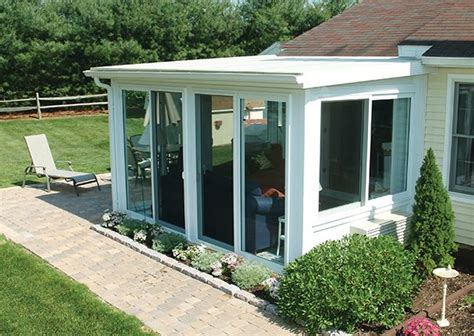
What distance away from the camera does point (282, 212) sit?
768 cm

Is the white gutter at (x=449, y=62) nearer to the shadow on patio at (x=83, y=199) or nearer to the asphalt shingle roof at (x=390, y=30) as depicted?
the asphalt shingle roof at (x=390, y=30)

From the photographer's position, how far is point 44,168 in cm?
1363

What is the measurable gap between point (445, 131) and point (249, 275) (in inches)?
152

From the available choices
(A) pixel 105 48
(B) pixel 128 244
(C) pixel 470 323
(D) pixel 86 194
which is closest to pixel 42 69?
(A) pixel 105 48

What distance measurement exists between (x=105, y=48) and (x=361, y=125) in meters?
20.0

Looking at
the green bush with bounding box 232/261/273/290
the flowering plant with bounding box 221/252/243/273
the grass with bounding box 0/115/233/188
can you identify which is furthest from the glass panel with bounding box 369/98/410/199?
the grass with bounding box 0/115/233/188

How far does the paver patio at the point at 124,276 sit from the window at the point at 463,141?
Result: 4.01m

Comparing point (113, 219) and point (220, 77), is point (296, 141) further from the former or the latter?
point (113, 219)

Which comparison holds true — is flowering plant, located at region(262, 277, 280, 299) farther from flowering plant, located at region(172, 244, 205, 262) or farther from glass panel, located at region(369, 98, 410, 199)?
glass panel, located at region(369, 98, 410, 199)

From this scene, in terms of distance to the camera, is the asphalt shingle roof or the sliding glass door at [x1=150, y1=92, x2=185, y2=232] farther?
the asphalt shingle roof

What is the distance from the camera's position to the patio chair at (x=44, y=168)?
1318 cm

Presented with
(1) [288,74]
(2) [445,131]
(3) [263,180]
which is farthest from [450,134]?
(1) [288,74]

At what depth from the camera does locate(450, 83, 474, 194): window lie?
8.49m

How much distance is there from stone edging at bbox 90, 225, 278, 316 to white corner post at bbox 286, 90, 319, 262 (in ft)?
2.74
